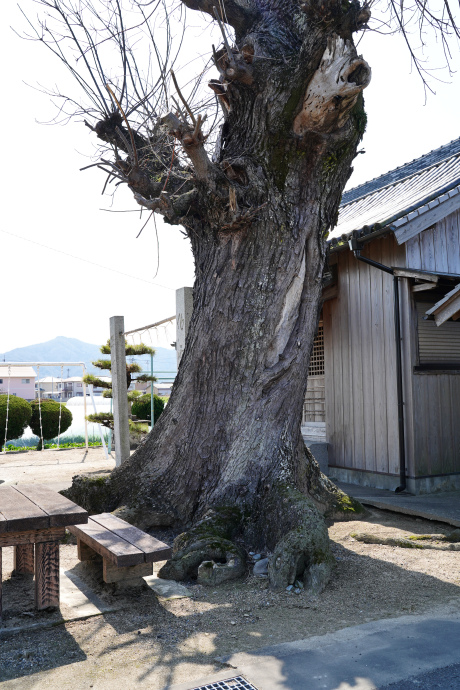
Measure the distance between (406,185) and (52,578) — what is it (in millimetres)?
10001

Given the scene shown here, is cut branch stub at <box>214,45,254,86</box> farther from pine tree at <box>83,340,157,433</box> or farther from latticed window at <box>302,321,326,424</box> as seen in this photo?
pine tree at <box>83,340,157,433</box>

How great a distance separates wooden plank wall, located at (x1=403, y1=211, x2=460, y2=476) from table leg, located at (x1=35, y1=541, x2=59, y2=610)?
5.84m

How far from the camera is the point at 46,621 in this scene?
146 inches

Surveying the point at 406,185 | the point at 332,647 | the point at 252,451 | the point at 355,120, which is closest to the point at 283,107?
the point at 355,120

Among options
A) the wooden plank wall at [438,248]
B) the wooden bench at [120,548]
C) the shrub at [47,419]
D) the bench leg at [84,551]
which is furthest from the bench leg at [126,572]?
the shrub at [47,419]

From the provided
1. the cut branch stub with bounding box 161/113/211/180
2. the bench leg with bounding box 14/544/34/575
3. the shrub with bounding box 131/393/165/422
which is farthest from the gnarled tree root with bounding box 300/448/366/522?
the shrub with bounding box 131/393/165/422

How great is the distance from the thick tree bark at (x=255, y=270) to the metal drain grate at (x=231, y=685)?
84.0 inches

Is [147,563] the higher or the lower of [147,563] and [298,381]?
the lower

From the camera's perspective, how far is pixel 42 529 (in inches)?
146

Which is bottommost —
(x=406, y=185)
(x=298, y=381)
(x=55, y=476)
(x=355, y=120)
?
(x=55, y=476)

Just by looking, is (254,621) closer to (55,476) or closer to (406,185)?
(55,476)

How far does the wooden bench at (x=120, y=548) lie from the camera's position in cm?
378

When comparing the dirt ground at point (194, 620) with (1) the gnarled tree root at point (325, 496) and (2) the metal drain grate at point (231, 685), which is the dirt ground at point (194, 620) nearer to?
(2) the metal drain grate at point (231, 685)

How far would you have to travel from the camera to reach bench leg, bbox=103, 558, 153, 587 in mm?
4136
